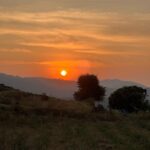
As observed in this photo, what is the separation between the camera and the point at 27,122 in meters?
43.1

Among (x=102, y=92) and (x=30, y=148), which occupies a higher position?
(x=102, y=92)

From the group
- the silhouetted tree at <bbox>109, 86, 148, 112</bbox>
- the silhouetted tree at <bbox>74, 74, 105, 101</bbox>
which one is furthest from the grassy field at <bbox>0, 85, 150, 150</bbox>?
the silhouetted tree at <bbox>74, 74, 105, 101</bbox>

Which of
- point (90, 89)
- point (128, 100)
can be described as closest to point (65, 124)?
point (128, 100)

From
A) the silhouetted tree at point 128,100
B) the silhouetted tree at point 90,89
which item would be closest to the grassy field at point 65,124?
the silhouetted tree at point 128,100

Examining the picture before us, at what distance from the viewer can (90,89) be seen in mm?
117188

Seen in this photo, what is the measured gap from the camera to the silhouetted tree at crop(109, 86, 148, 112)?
105 metres

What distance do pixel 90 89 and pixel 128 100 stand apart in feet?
45.3

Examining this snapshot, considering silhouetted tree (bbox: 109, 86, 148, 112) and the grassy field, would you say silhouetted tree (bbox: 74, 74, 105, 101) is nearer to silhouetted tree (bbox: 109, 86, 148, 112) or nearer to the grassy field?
silhouetted tree (bbox: 109, 86, 148, 112)

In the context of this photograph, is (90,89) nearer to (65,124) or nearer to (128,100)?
(128,100)

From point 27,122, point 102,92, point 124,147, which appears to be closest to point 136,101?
point 102,92

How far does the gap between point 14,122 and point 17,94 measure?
101 feet

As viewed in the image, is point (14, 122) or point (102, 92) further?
point (102, 92)

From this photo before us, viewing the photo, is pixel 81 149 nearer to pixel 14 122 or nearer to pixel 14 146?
pixel 14 146

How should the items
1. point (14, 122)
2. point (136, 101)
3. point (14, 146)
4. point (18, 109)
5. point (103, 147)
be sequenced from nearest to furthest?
point (14, 146), point (103, 147), point (14, 122), point (18, 109), point (136, 101)
